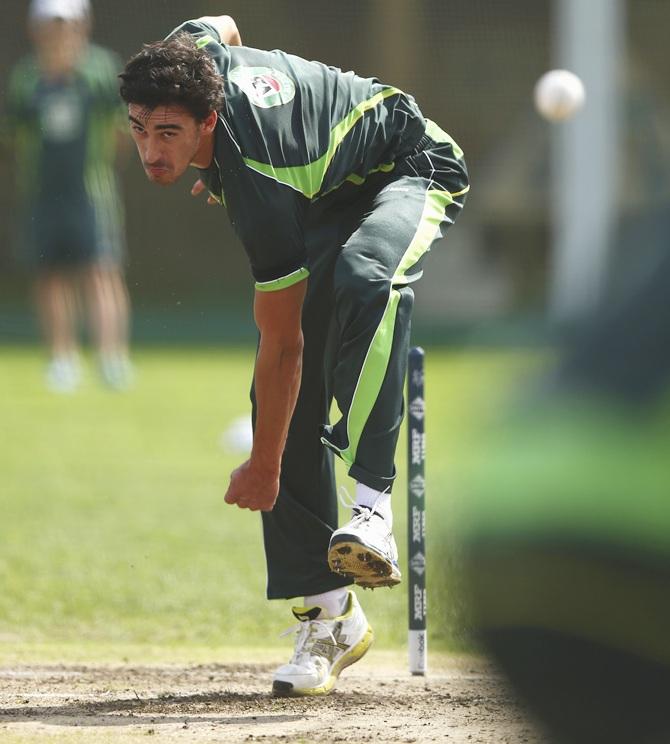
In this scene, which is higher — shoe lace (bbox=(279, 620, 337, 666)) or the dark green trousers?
the dark green trousers

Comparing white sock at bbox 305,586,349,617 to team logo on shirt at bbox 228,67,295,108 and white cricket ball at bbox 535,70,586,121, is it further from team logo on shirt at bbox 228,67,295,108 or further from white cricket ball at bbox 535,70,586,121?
white cricket ball at bbox 535,70,586,121

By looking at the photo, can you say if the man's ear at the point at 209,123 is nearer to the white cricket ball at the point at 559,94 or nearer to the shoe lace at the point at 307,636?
the shoe lace at the point at 307,636

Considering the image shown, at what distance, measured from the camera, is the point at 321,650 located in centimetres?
479

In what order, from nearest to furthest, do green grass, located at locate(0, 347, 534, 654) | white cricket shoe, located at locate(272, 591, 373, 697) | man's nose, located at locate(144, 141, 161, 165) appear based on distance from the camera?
man's nose, located at locate(144, 141, 161, 165) < white cricket shoe, located at locate(272, 591, 373, 697) < green grass, located at locate(0, 347, 534, 654)

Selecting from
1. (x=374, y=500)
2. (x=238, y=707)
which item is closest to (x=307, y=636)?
(x=238, y=707)

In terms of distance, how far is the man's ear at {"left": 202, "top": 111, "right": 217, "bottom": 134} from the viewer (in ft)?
13.5

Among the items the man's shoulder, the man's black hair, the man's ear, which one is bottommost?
the man's ear

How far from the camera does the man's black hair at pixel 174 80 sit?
4016mm

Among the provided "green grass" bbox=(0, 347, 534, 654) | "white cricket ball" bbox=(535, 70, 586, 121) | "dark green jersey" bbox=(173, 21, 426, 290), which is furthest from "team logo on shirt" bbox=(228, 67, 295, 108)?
"white cricket ball" bbox=(535, 70, 586, 121)

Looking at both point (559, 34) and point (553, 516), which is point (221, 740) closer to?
point (553, 516)

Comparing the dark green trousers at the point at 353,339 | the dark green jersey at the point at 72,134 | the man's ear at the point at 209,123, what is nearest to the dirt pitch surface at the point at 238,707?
the dark green trousers at the point at 353,339

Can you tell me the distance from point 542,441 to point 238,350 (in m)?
12.8

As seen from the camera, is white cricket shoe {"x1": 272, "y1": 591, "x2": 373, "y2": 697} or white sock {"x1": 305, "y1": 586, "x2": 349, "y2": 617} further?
white sock {"x1": 305, "y1": 586, "x2": 349, "y2": 617}

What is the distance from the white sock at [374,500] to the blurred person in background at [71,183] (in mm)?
9025
